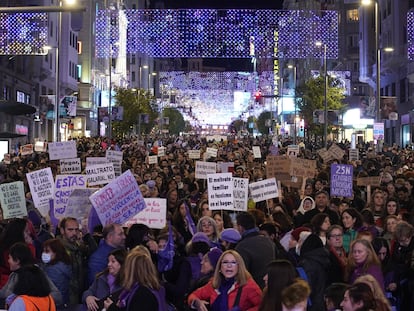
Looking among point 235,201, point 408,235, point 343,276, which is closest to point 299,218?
point 235,201

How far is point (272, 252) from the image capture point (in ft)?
28.5

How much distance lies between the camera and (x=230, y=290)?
287 inches

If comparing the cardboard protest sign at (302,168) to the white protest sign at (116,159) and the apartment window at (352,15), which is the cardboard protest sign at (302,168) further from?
the apartment window at (352,15)

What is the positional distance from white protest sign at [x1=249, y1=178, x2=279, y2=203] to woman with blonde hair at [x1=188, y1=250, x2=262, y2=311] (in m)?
7.16

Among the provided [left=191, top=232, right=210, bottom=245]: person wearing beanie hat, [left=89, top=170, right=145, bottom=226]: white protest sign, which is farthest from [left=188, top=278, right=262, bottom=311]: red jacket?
[left=89, top=170, right=145, bottom=226]: white protest sign

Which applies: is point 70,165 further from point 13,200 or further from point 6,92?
point 6,92

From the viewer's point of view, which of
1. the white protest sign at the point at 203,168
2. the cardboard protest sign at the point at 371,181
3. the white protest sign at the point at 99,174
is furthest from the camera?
the white protest sign at the point at 203,168

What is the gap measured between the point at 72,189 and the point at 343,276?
19.8ft

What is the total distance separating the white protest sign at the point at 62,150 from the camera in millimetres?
20953

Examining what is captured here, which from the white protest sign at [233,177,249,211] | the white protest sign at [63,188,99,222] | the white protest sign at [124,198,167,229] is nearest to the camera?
the white protest sign at [124,198,167,229]

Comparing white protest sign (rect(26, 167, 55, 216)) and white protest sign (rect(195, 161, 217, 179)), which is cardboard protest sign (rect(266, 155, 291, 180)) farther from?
white protest sign (rect(26, 167, 55, 216))

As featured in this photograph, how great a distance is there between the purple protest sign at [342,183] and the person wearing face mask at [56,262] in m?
8.65

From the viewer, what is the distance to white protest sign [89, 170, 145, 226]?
36.0 ft

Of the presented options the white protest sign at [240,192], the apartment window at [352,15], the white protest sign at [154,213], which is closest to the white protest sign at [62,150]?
the white protest sign at [240,192]
